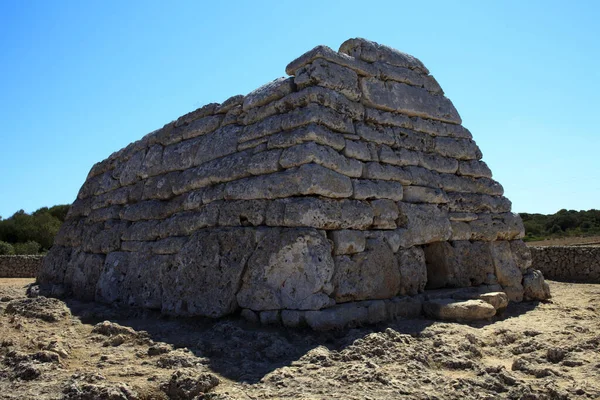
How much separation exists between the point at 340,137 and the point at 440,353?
2218 mm

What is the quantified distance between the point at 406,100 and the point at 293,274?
2.78 metres

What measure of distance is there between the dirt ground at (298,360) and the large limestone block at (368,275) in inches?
14.4

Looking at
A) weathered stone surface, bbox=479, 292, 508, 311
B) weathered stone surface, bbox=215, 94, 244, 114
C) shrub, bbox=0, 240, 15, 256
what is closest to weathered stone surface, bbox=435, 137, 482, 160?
weathered stone surface, bbox=479, 292, 508, 311

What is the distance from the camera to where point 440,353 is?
11.5 feet

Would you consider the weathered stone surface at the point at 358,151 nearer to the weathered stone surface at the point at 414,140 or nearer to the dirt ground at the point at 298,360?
the weathered stone surface at the point at 414,140

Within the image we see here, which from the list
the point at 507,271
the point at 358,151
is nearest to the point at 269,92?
the point at 358,151

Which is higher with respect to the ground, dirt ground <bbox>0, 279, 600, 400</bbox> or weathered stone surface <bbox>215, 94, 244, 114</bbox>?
weathered stone surface <bbox>215, 94, 244, 114</bbox>

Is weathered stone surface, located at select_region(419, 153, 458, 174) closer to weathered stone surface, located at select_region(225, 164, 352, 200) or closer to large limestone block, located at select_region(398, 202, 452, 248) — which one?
large limestone block, located at select_region(398, 202, 452, 248)

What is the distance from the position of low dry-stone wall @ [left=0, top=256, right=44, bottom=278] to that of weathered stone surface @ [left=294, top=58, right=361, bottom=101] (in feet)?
47.8

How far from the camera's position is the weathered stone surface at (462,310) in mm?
4516

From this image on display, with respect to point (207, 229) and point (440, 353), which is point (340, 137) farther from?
point (440, 353)

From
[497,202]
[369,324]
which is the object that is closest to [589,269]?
[497,202]

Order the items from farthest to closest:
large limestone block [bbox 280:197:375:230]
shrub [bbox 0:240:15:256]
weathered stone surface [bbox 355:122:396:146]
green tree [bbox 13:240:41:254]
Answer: green tree [bbox 13:240:41:254] < shrub [bbox 0:240:15:256] < weathered stone surface [bbox 355:122:396:146] < large limestone block [bbox 280:197:375:230]

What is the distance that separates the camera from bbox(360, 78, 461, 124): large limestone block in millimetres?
5480
